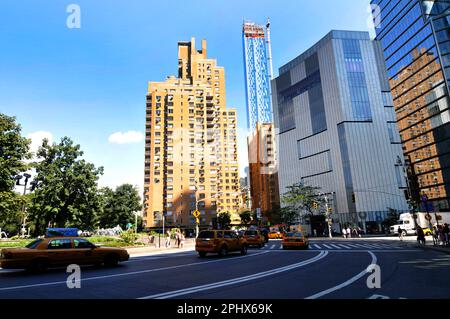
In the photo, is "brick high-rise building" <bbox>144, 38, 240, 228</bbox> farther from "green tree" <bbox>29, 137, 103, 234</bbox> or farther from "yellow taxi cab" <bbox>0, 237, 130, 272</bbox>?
"yellow taxi cab" <bbox>0, 237, 130, 272</bbox>

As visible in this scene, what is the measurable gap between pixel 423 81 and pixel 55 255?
91.0 meters

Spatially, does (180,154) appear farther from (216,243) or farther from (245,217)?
(216,243)

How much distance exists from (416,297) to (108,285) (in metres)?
8.27

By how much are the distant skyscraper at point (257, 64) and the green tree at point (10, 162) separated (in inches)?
6708

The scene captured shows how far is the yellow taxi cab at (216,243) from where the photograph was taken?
1753 cm

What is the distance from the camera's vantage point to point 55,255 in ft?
39.7

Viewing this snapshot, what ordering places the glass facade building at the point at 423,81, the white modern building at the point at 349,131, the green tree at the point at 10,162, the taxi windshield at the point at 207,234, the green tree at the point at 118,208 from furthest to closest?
1. the green tree at the point at 118,208
2. the white modern building at the point at 349,131
3. the glass facade building at the point at 423,81
4. the green tree at the point at 10,162
5. the taxi windshield at the point at 207,234

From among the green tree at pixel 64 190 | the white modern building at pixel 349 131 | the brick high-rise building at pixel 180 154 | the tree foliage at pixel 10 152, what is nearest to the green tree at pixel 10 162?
the tree foliage at pixel 10 152

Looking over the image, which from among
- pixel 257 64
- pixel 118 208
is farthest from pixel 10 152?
pixel 257 64

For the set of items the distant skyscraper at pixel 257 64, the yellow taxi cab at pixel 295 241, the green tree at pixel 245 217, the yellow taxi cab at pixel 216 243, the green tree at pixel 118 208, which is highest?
the distant skyscraper at pixel 257 64

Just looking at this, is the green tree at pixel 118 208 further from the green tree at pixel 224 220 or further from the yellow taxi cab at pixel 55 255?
the yellow taxi cab at pixel 55 255

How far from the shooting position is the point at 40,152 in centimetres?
Answer: 4038

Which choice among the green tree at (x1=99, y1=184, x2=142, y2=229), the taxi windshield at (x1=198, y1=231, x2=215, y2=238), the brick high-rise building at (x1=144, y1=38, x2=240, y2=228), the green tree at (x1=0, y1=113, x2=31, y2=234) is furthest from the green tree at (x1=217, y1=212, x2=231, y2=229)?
the taxi windshield at (x1=198, y1=231, x2=215, y2=238)
